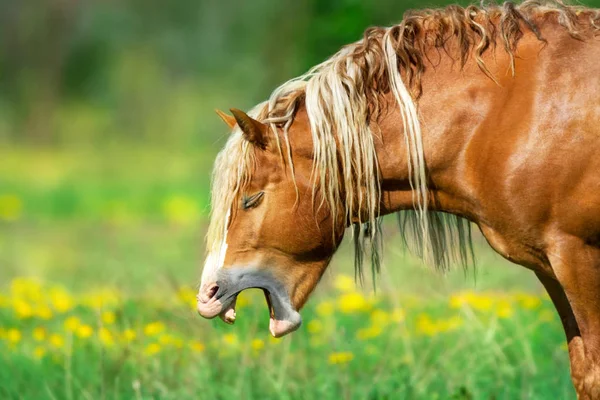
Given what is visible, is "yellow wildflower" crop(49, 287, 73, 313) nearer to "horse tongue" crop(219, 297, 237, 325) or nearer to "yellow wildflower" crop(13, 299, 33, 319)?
"yellow wildflower" crop(13, 299, 33, 319)

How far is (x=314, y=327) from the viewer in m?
4.93

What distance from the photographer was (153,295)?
6.61 metres

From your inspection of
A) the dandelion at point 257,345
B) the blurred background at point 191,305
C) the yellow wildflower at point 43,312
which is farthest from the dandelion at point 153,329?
the yellow wildflower at point 43,312

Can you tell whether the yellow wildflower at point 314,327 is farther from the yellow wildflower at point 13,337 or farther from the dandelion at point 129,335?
the yellow wildflower at point 13,337

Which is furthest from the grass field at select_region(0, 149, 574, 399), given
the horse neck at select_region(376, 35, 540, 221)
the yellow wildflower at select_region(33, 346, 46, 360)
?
the horse neck at select_region(376, 35, 540, 221)

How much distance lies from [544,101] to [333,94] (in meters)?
0.70

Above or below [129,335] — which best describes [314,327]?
below

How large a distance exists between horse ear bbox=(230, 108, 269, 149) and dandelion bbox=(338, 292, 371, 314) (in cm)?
215

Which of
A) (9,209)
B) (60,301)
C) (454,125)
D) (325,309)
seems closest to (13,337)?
(60,301)

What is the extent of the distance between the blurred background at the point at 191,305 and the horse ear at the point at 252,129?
1.41 ft

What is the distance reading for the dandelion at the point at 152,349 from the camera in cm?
452

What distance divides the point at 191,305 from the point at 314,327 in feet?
2.03

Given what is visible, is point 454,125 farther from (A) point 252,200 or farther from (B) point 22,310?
(B) point 22,310

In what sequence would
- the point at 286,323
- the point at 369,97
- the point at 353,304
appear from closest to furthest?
the point at 369,97
the point at 286,323
the point at 353,304
